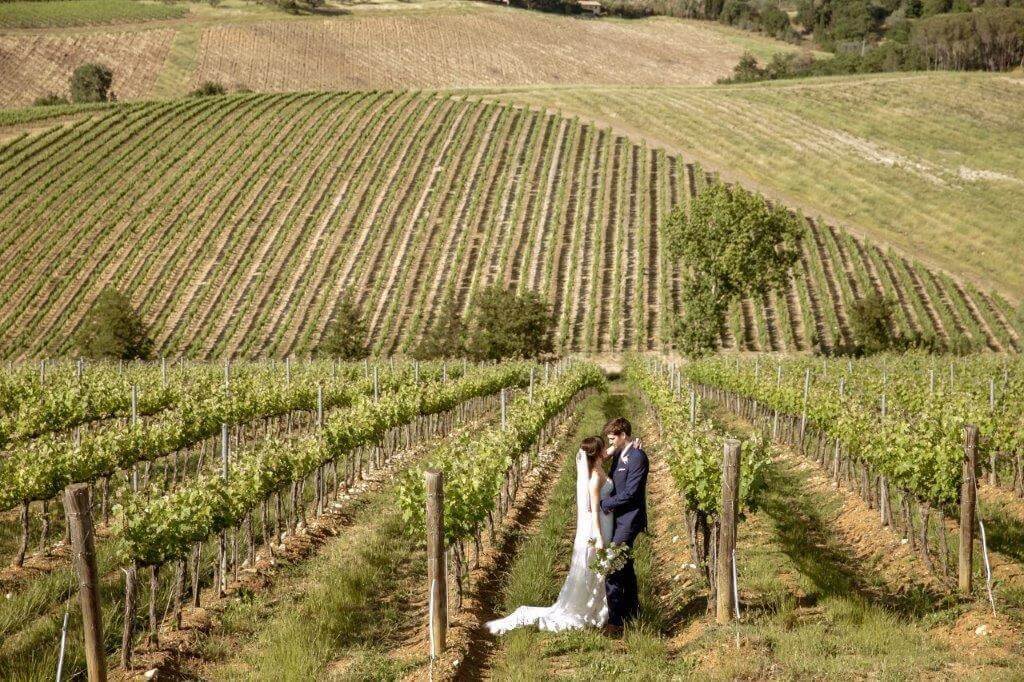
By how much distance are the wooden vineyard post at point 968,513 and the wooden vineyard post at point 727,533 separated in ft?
8.22

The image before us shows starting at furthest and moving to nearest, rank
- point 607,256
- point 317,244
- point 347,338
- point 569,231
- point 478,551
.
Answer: point 569,231
point 317,244
point 607,256
point 347,338
point 478,551

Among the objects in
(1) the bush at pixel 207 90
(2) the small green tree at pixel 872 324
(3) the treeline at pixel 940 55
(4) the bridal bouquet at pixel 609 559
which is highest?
(3) the treeline at pixel 940 55

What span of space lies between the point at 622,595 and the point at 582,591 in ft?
1.26

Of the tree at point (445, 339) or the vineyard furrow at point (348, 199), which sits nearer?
the tree at point (445, 339)

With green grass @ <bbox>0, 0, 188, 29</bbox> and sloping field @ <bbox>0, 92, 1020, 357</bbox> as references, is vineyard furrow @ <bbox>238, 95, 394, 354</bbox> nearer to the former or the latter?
sloping field @ <bbox>0, 92, 1020, 357</bbox>

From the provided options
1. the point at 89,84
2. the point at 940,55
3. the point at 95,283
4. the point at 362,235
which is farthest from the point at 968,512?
the point at 940,55

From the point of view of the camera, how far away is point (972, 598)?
9211 mm

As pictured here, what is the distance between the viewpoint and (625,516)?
9.13m

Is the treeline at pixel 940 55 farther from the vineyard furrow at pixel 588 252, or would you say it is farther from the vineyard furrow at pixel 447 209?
the vineyard furrow at pixel 447 209

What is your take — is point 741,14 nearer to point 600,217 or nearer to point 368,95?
point 368,95

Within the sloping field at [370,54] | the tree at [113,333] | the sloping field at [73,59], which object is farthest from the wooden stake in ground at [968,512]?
the sloping field at [73,59]

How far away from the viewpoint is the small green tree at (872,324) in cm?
4594

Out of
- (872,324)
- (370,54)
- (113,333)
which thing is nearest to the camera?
(113,333)

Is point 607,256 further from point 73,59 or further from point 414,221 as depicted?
point 73,59
